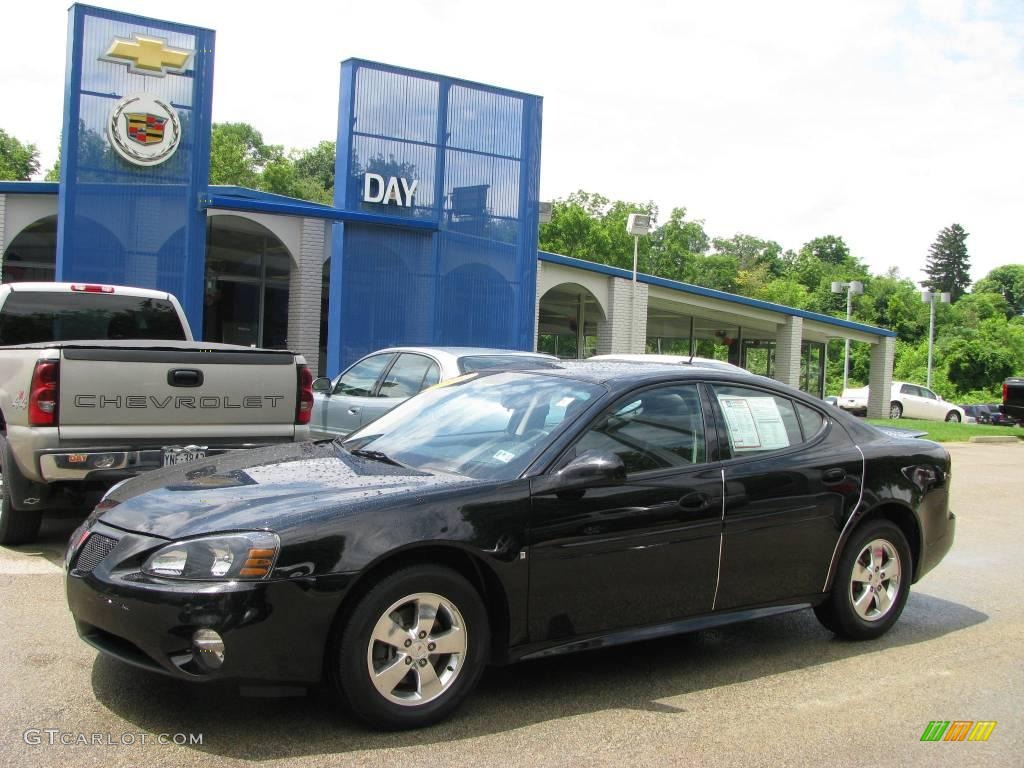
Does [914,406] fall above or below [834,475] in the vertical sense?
below

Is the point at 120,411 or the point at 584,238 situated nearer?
the point at 120,411

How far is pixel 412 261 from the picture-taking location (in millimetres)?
19797

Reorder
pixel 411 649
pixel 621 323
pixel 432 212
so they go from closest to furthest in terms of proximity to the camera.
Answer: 1. pixel 411 649
2. pixel 432 212
3. pixel 621 323

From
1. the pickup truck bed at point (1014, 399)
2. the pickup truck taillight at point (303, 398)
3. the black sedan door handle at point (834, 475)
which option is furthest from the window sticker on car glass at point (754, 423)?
the pickup truck bed at point (1014, 399)

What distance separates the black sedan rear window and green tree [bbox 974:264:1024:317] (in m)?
126

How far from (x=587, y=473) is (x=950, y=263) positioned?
134389 mm

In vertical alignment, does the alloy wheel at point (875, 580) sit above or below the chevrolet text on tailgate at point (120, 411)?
below

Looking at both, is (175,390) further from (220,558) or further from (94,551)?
(220,558)

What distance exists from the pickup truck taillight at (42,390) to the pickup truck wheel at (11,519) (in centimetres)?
52

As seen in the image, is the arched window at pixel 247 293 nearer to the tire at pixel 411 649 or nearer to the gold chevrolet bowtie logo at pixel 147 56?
the gold chevrolet bowtie logo at pixel 147 56

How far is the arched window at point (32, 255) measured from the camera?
79.2 ft

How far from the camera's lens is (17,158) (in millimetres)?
73250

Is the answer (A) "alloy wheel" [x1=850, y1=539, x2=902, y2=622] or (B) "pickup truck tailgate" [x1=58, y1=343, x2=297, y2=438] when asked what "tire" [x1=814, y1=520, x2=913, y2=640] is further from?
(B) "pickup truck tailgate" [x1=58, y1=343, x2=297, y2=438]

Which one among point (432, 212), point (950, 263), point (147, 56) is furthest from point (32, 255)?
point (950, 263)
